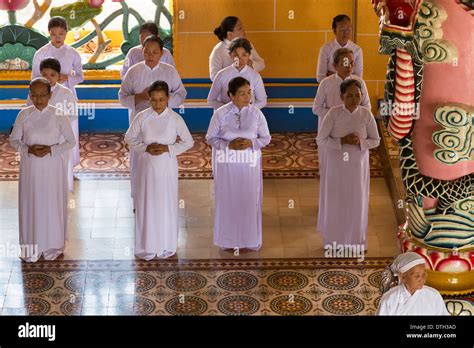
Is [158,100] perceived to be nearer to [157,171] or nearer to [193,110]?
[157,171]

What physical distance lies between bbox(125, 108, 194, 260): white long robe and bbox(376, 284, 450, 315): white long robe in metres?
4.06

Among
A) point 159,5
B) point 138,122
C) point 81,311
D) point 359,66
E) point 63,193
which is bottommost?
point 81,311

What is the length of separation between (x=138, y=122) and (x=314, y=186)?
9.24 feet

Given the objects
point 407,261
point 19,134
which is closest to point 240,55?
point 19,134

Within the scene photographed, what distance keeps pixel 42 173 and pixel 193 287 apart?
168 cm

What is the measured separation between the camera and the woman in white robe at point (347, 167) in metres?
8.50

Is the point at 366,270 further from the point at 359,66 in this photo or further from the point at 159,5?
the point at 159,5

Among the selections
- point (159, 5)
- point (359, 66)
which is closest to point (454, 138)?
point (359, 66)

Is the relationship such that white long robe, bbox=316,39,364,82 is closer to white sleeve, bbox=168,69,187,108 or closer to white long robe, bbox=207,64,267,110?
white long robe, bbox=207,64,267,110

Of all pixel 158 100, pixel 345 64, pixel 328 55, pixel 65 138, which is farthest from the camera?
pixel 328 55

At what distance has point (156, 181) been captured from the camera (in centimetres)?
862

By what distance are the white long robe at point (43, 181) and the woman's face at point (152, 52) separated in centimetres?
122

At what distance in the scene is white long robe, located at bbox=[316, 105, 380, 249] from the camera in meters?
8.52
